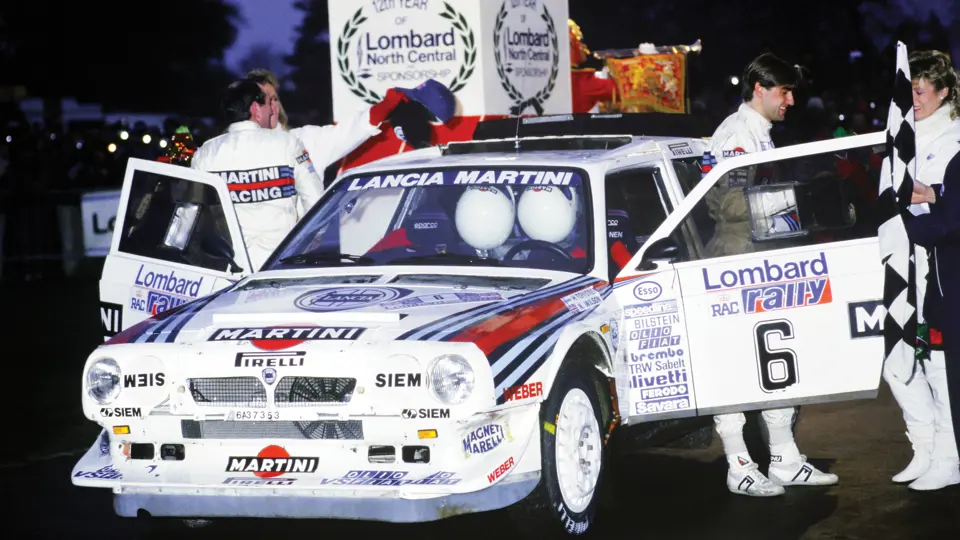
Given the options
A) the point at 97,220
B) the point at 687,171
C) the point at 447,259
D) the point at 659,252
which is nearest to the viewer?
the point at 659,252

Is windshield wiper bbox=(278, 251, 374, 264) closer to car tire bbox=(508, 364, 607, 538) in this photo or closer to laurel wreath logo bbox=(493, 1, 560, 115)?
car tire bbox=(508, 364, 607, 538)

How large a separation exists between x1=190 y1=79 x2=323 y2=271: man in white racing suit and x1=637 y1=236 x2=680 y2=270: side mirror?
243 cm

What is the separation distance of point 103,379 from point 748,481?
118 inches

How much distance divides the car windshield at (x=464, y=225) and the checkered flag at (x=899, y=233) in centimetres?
131

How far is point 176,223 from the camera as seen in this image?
763cm

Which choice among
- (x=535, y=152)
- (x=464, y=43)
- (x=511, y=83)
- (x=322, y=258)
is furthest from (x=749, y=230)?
(x=511, y=83)

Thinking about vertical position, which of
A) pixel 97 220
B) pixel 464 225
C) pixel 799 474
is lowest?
pixel 799 474

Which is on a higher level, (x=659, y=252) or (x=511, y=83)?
(x=511, y=83)

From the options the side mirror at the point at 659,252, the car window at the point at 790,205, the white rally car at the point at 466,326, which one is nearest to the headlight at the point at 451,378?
the white rally car at the point at 466,326

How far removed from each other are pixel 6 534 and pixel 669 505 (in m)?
2.96

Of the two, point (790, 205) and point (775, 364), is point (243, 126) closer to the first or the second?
point (790, 205)

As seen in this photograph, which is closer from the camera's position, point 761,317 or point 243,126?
point 761,317

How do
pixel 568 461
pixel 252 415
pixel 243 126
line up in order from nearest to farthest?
pixel 252 415, pixel 568 461, pixel 243 126

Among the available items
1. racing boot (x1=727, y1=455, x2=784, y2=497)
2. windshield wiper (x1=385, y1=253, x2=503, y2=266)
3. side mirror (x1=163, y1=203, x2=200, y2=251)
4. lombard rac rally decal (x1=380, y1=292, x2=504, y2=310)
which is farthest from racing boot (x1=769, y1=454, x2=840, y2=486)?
side mirror (x1=163, y1=203, x2=200, y2=251)
